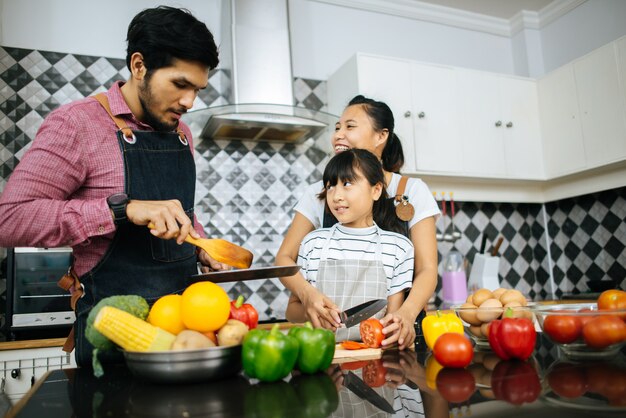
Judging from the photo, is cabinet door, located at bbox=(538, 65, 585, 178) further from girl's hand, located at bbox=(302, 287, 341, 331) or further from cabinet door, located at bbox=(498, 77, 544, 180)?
girl's hand, located at bbox=(302, 287, 341, 331)

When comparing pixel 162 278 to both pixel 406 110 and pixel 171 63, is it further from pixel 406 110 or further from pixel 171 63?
pixel 406 110

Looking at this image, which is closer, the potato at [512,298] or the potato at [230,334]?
the potato at [230,334]

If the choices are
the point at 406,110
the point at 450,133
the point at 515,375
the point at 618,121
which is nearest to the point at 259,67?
the point at 406,110

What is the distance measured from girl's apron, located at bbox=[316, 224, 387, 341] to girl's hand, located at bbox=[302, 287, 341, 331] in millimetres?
166

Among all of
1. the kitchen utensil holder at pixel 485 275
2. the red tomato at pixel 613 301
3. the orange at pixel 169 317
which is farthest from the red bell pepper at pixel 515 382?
the kitchen utensil holder at pixel 485 275

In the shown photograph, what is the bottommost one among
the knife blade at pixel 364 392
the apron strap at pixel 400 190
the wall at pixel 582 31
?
the knife blade at pixel 364 392

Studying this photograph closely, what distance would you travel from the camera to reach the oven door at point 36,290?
2.05 metres

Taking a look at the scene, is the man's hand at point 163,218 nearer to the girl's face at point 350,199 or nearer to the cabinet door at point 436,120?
the girl's face at point 350,199

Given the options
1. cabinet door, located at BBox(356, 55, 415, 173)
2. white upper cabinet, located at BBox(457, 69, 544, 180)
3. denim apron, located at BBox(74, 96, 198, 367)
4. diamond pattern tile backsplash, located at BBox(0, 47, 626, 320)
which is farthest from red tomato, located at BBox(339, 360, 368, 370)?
white upper cabinet, located at BBox(457, 69, 544, 180)

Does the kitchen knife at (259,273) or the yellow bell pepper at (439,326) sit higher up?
the kitchen knife at (259,273)

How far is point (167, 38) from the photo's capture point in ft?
3.93

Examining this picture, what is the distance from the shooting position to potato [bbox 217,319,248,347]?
2.63 ft

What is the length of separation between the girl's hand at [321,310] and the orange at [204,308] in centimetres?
44

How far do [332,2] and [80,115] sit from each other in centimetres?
250
